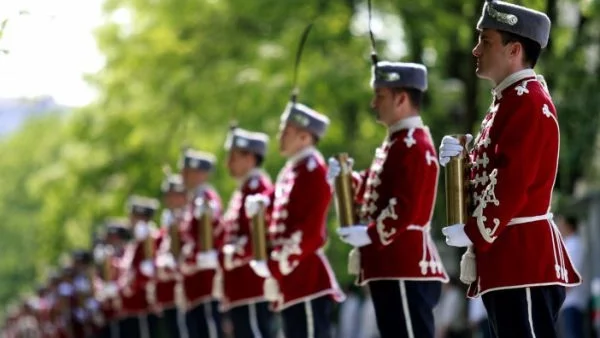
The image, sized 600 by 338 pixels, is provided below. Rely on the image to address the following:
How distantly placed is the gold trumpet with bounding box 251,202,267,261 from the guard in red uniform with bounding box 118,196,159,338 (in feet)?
16.0

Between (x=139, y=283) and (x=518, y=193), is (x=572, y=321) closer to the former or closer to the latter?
(x=139, y=283)

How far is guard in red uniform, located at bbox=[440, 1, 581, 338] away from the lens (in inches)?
273

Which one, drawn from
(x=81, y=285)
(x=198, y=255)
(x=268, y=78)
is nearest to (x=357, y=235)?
(x=198, y=255)

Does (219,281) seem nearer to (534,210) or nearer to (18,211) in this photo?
(534,210)

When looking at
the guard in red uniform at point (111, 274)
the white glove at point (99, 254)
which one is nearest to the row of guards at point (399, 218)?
the guard in red uniform at point (111, 274)

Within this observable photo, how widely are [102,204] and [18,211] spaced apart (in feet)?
97.3

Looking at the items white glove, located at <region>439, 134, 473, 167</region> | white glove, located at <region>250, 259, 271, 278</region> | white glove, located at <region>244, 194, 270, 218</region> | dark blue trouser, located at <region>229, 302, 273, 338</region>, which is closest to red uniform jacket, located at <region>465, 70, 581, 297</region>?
white glove, located at <region>439, 134, 473, 167</region>

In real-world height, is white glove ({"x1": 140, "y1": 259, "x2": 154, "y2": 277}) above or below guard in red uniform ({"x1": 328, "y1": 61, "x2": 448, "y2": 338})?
above

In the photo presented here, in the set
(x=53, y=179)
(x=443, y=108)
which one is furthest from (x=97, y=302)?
(x=53, y=179)

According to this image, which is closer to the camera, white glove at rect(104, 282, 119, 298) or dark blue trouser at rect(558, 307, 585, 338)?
dark blue trouser at rect(558, 307, 585, 338)

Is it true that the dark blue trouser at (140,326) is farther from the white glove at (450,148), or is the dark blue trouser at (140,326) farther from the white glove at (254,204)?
the white glove at (450,148)

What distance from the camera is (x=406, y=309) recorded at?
8617 millimetres

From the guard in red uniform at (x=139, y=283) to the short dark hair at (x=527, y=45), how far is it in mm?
8518

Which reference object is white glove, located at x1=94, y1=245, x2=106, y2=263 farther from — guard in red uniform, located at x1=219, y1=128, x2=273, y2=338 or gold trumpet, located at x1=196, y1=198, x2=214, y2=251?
guard in red uniform, located at x1=219, y1=128, x2=273, y2=338
